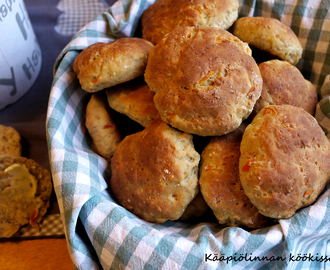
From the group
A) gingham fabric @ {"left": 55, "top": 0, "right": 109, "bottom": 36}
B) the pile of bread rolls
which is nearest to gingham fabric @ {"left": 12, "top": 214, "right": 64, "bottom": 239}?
the pile of bread rolls

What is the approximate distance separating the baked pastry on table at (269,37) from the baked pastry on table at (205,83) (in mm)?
203

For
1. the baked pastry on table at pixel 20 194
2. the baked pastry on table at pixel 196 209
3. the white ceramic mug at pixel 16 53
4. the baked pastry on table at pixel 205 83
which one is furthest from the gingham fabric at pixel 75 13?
the baked pastry on table at pixel 196 209

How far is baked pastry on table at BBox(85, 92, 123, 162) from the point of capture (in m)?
1.35

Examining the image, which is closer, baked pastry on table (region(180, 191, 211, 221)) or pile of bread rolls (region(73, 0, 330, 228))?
pile of bread rolls (region(73, 0, 330, 228))

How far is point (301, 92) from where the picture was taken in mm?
1316

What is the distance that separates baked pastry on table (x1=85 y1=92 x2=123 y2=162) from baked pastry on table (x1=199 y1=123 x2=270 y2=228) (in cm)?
50

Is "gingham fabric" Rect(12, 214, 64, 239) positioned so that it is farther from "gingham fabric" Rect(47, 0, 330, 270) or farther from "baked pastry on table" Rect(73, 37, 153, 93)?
"baked pastry on table" Rect(73, 37, 153, 93)

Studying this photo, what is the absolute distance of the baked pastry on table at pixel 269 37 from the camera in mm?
1282

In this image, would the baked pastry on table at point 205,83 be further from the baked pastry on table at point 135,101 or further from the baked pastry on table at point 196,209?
the baked pastry on table at point 196,209

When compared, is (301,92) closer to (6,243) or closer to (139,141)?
(139,141)

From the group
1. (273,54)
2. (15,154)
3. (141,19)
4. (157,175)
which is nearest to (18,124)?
(15,154)

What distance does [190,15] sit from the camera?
1302mm

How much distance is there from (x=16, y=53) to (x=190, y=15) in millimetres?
1114

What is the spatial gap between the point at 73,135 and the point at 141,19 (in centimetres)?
80
